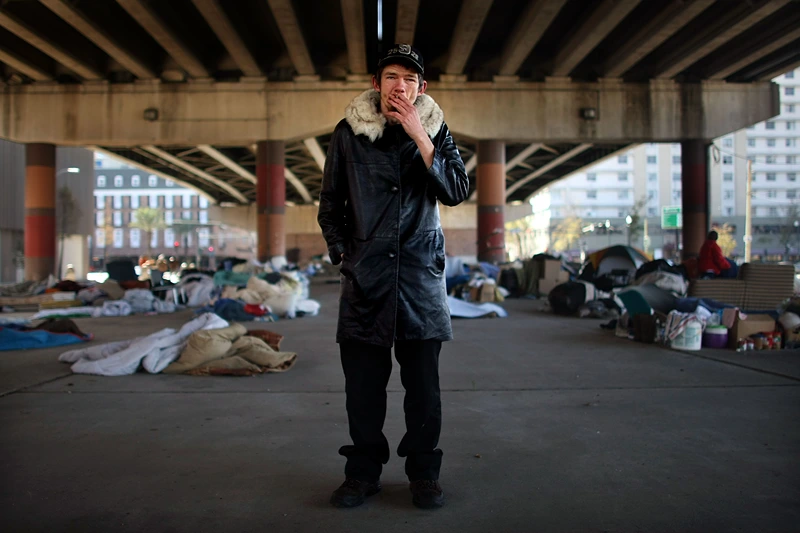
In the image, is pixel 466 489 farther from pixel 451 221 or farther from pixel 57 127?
pixel 451 221

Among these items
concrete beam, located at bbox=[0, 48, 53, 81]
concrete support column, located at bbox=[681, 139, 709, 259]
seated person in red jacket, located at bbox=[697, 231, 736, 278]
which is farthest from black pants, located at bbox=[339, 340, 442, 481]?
concrete support column, located at bbox=[681, 139, 709, 259]

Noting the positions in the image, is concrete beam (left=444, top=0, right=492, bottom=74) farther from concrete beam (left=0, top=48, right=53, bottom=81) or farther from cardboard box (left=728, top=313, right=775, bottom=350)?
concrete beam (left=0, top=48, right=53, bottom=81)

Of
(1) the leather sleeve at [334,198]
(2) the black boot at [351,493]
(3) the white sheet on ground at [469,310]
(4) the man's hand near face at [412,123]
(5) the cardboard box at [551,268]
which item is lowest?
(2) the black boot at [351,493]

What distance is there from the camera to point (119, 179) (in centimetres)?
10500

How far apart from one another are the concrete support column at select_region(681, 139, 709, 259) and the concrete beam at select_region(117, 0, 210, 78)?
64.7 feet

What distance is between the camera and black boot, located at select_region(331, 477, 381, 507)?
2.73 metres

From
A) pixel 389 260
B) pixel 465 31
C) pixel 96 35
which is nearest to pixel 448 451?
pixel 389 260

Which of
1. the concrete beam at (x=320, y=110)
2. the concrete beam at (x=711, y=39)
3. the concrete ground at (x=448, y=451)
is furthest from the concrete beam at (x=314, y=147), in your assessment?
the concrete ground at (x=448, y=451)

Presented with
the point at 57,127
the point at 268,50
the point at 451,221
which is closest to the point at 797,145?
the point at 451,221

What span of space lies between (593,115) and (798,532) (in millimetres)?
23763

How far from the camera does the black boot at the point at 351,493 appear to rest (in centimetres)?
273

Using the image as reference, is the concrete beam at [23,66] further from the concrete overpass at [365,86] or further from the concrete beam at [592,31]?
the concrete beam at [592,31]

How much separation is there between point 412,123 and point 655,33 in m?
18.8

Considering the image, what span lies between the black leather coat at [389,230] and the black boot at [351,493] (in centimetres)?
66
